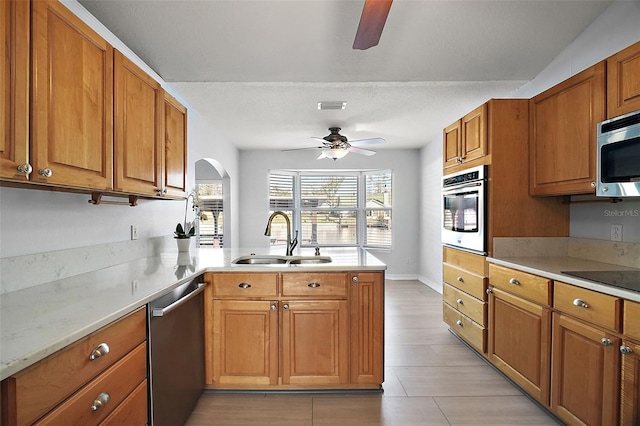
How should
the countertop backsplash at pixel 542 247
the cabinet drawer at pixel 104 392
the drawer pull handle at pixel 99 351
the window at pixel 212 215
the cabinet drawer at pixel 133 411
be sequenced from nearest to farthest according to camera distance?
1. the cabinet drawer at pixel 104 392
2. the drawer pull handle at pixel 99 351
3. the cabinet drawer at pixel 133 411
4. the countertop backsplash at pixel 542 247
5. the window at pixel 212 215

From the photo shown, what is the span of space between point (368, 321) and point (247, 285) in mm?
841

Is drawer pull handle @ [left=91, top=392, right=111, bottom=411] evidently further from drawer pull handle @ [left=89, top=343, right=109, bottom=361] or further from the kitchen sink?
the kitchen sink

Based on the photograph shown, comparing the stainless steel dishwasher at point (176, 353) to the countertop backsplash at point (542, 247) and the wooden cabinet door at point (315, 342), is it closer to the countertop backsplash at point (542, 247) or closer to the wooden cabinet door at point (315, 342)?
the wooden cabinet door at point (315, 342)

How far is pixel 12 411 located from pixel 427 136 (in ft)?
18.1

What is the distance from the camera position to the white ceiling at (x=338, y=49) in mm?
2223

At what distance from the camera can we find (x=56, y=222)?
1.82 meters

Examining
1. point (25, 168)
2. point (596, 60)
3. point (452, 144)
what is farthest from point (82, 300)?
point (596, 60)

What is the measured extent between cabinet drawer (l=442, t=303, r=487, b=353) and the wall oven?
0.65 metres

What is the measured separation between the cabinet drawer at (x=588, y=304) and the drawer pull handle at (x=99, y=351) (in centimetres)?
218

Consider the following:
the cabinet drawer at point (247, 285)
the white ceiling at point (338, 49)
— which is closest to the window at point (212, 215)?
the white ceiling at point (338, 49)

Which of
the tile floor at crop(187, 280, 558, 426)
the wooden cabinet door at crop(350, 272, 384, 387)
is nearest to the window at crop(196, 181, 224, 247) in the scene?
the tile floor at crop(187, 280, 558, 426)

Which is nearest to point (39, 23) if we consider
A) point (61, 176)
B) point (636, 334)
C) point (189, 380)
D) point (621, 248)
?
point (61, 176)

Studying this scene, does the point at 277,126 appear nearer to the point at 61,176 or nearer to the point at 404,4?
the point at 404,4

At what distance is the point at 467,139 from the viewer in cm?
313
